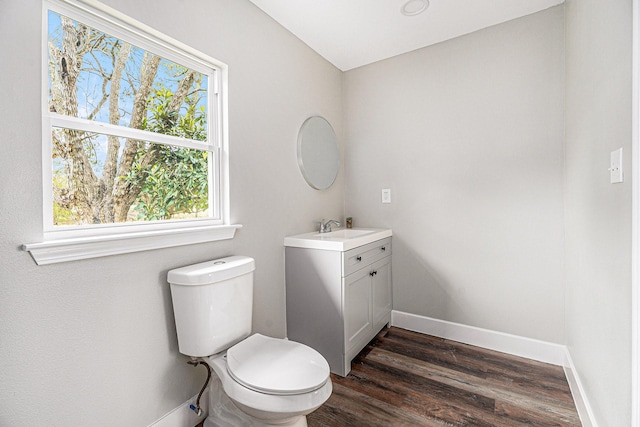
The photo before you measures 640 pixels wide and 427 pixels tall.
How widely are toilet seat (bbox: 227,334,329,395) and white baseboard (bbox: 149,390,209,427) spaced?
414mm

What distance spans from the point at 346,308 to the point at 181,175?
1.25 meters

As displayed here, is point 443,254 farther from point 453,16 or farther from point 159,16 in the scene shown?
point 159,16

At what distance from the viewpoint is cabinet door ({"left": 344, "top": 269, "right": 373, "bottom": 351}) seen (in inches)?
76.8

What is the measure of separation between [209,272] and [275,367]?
1.67 feet

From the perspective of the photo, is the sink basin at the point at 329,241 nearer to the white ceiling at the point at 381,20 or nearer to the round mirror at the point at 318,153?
the round mirror at the point at 318,153

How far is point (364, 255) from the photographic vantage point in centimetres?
217

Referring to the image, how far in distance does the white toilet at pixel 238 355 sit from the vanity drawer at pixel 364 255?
0.61 meters

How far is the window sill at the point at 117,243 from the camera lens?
106 centimetres

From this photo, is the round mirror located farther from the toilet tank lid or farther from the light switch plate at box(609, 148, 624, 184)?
the light switch plate at box(609, 148, 624, 184)

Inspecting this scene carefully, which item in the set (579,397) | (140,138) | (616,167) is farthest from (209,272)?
(579,397)

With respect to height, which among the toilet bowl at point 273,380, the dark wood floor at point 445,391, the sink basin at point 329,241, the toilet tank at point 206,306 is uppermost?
the sink basin at point 329,241

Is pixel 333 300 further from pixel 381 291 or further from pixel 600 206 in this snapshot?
pixel 600 206

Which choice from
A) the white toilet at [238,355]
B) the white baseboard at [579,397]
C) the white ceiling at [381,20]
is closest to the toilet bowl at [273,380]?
the white toilet at [238,355]

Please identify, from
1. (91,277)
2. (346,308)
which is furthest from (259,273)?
(91,277)
